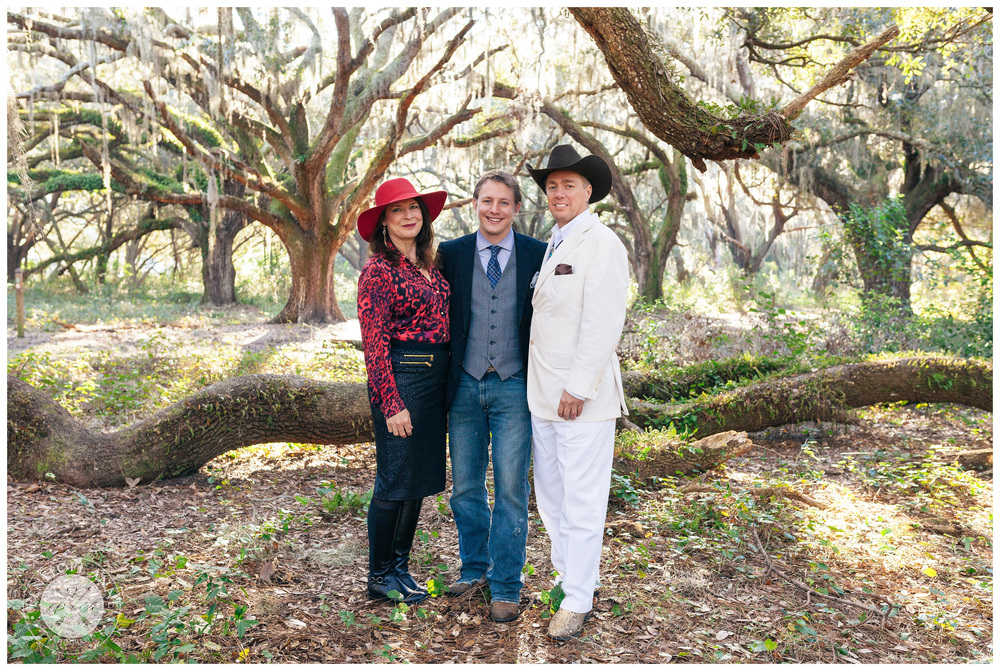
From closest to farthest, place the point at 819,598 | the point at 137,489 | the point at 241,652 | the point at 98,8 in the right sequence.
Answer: the point at 241,652, the point at 819,598, the point at 137,489, the point at 98,8

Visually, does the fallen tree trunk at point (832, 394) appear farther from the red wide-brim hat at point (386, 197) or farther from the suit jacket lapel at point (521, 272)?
the red wide-brim hat at point (386, 197)

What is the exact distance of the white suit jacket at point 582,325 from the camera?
2957 mm

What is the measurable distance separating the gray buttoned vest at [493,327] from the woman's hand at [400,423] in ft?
1.18

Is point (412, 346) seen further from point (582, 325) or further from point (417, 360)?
point (582, 325)

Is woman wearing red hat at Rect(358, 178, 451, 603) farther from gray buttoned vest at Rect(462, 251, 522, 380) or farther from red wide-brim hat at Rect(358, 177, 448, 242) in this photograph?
gray buttoned vest at Rect(462, 251, 522, 380)

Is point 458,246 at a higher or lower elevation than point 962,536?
higher

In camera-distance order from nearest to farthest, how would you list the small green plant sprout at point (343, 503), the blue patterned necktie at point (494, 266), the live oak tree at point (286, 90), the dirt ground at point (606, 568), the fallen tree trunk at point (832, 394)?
the dirt ground at point (606, 568), the blue patterned necktie at point (494, 266), the small green plant sprout at point (343, 503), the fallen tree trunk at point (832, 394), the live oak tree at point (286, 90)

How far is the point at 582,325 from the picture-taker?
298 cm

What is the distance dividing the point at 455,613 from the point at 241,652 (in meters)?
0.94

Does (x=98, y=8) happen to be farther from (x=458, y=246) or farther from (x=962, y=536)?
(x=962, y=536)

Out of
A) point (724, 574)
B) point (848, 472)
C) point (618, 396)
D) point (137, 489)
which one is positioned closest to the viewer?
point (618, 396)

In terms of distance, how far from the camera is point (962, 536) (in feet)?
13.8

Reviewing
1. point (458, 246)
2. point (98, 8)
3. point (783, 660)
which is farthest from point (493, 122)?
point (783, 660)

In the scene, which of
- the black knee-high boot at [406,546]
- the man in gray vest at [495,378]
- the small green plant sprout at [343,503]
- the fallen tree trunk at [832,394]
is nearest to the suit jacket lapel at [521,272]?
the man in gray vest at [495,378]
